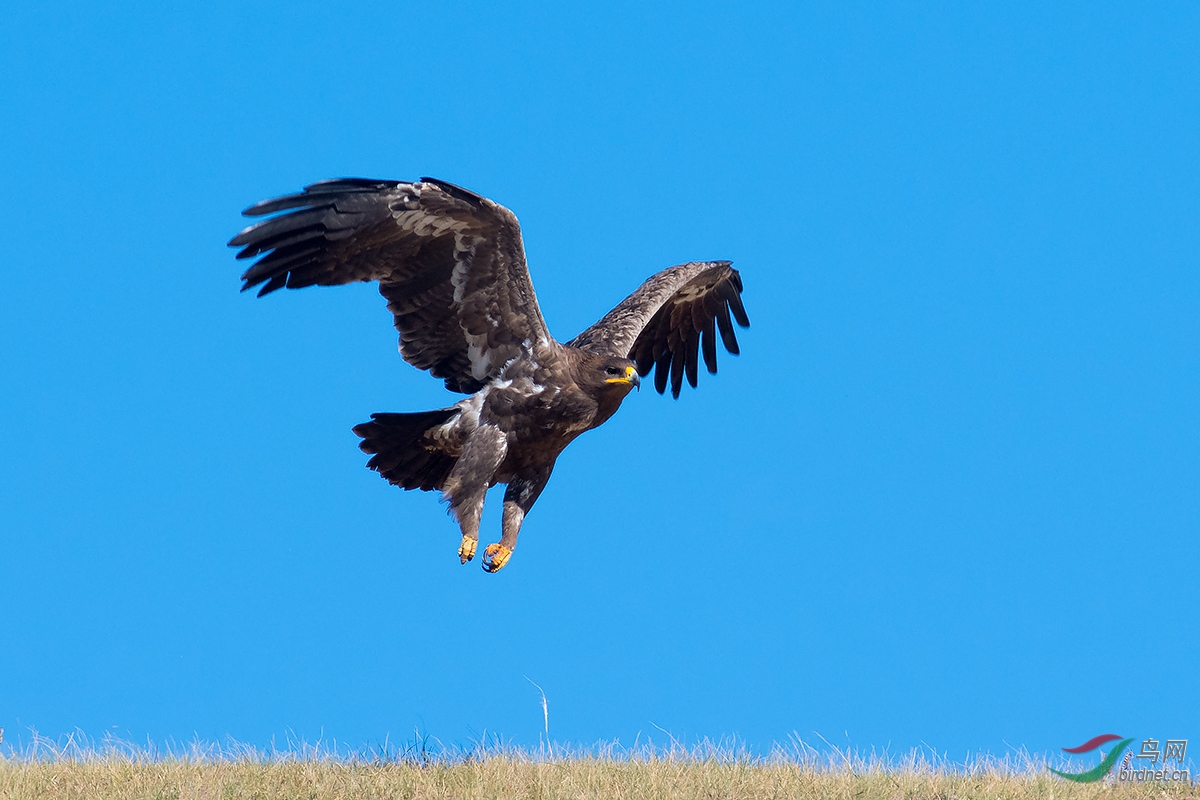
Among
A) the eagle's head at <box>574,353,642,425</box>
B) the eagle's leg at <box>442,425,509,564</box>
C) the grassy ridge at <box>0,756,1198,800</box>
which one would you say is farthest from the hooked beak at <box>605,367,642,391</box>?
the grassy ridge at <box>0,756,1198,800</box>

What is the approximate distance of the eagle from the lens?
841 cm

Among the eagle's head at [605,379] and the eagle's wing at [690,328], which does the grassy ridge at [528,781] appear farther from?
the eagle's wing at [690,328]

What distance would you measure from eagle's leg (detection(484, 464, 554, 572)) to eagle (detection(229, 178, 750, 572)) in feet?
0.04

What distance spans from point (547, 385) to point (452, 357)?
0.99m

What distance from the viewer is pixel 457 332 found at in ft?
30.7

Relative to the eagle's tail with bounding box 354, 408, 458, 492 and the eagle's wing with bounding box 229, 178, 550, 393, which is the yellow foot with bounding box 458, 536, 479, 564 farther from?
the eagle's wing with bounding box 229, 178, 550, 393

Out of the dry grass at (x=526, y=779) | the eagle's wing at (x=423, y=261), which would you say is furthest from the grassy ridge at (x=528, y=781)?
the eagle's wing at (x=423, y=261)

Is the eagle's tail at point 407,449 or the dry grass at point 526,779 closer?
the dry grass at point 526,779

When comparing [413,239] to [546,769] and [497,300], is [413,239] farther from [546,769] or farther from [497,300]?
[546,769]

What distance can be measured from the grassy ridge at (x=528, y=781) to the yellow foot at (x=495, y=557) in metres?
1.73

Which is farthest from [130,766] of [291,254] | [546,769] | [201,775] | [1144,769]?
[1144,769]

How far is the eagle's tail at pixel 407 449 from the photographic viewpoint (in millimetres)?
9336

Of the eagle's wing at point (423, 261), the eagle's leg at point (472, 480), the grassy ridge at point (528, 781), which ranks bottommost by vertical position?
the grassy ridge at point (528, 781)

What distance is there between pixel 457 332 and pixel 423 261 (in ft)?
2.42
